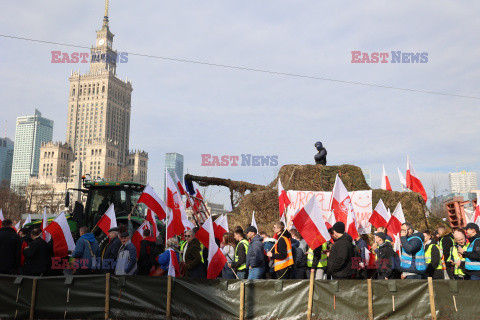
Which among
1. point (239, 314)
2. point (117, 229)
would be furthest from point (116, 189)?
point (239, 314)

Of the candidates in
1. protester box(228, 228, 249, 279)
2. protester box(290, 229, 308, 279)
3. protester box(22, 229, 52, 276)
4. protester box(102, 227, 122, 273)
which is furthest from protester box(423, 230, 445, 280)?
protester box(22, 229, 52, 276)

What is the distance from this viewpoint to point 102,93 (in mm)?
173000

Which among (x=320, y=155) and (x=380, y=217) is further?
(x=320, y=155)

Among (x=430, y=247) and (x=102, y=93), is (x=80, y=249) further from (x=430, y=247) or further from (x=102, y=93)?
(x=102, y=93)

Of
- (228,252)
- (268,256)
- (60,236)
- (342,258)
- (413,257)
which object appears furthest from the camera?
(60,236)

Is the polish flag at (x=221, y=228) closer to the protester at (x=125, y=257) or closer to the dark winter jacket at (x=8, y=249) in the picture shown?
the protester at (x=125, y=257)

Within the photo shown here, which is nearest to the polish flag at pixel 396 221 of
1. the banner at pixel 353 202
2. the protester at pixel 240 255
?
the banner at pixel 353 202

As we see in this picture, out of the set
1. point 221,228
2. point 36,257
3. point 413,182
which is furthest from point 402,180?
point 36,257

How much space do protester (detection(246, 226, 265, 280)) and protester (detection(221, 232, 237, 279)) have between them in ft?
2.97

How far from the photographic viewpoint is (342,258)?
324 inches

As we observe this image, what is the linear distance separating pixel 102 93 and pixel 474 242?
17618 cm

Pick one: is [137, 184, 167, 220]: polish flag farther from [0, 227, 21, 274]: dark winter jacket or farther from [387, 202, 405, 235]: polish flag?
[387, 202, 405, 235]: polish flag

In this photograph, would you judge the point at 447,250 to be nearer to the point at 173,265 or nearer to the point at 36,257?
the point at 173,265

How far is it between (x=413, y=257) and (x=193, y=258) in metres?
4.26
